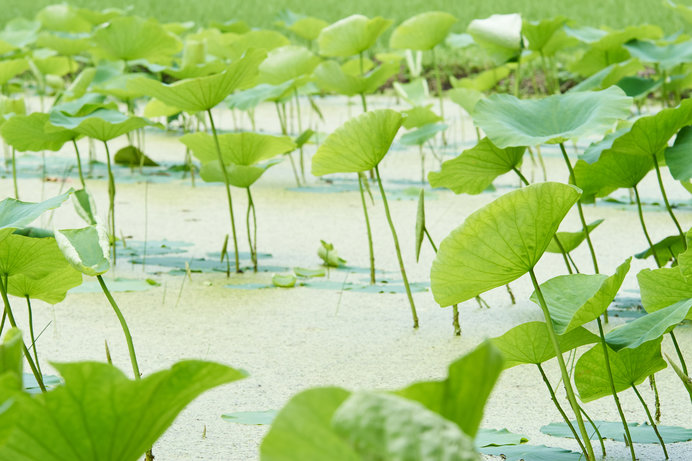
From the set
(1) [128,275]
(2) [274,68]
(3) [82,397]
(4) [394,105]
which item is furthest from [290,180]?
(3) [82,397]

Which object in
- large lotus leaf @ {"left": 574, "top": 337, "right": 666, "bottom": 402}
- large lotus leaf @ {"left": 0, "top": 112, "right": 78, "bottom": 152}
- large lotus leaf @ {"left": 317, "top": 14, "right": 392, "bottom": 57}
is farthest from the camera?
large lotus leaf @ {"left": 317, "top": 14, "right": 392, "bottom": 57}

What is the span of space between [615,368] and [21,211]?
0.63m

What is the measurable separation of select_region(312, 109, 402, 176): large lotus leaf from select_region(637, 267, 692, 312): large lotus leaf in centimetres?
54

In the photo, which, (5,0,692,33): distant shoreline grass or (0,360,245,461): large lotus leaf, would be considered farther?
(5,0,692,33): distant shoreline grass

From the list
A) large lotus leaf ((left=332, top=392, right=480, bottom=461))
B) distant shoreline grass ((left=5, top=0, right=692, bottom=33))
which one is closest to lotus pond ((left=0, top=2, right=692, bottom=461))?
large lotus leaf ((left=332, top=392, right=480, bottom=461))

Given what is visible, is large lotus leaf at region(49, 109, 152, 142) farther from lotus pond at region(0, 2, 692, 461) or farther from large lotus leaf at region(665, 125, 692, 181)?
large lotus leaf at region(665, 125, 692, 181)

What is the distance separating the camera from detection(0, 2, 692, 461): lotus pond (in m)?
0.50

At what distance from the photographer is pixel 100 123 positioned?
5.47ft

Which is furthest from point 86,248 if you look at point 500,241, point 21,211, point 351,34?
point 351,34

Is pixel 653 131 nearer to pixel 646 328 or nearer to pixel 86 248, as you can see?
pixel 646 328

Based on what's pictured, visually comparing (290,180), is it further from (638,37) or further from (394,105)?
(394,105)

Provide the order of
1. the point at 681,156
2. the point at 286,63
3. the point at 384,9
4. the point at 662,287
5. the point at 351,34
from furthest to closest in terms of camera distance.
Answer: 1. the point at 384,9
2. the point at 286,63
3. the point at 351,34
4. the point at 681,156
5. the point at 662,287

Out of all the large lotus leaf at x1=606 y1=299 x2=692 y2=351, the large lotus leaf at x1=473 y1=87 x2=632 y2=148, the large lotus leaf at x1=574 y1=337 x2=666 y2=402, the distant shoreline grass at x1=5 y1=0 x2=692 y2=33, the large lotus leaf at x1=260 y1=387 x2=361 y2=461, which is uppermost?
the distant shoreline grass at x1=5 y1=0 x2=692 y2=33

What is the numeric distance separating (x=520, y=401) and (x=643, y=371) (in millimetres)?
263
